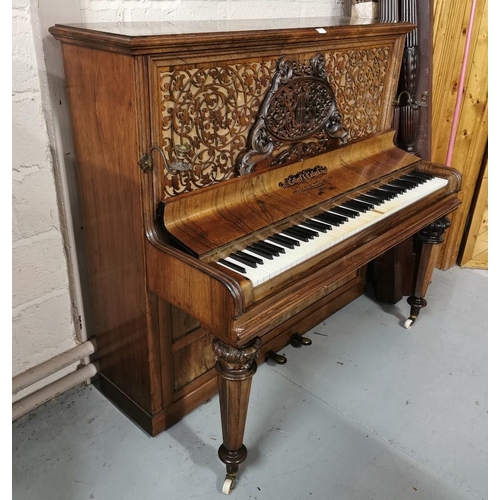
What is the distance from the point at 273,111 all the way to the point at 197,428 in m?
1.12

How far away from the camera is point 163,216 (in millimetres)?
1472

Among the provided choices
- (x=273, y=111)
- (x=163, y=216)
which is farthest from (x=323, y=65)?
(x=163, y=216)

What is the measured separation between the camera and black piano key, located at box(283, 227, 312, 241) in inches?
62.6

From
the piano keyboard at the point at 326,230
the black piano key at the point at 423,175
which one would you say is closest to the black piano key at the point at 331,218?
the piano keyboard at the point at 326,230

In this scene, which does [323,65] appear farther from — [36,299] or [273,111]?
[36,299]

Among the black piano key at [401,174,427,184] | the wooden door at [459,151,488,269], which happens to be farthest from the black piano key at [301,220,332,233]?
the wooden door at [459,151,488,269]

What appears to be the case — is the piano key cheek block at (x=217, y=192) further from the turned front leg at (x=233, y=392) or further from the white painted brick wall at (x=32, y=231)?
the white painted brick wall at (x=32, y=231)

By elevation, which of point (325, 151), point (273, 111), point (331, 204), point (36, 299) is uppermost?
point (273, 111)

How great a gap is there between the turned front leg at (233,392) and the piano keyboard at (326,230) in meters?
0.20

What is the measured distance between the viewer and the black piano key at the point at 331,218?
1.71 metres

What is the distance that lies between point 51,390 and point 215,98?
120 cm

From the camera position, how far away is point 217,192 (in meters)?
1.58

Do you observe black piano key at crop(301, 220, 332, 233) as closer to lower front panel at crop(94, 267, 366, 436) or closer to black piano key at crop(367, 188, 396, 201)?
black piano key at crop(367, 188, 396, 201)

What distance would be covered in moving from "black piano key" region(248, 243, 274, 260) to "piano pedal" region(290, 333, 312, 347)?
879 mm
